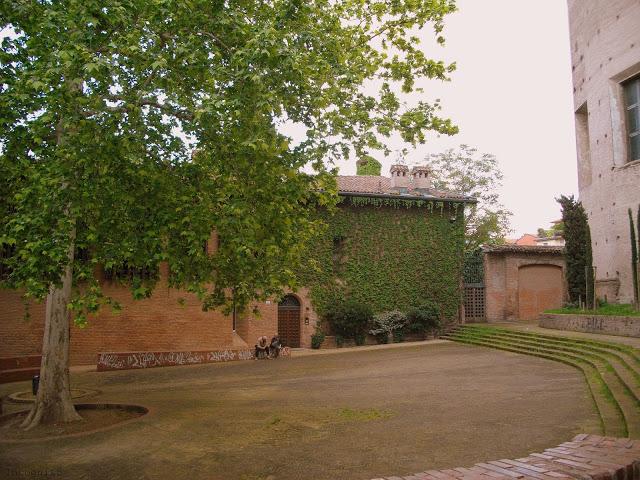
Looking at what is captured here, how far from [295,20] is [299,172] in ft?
7.88

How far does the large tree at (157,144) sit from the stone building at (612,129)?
12184 mm

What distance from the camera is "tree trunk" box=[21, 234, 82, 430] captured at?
27.7 ft

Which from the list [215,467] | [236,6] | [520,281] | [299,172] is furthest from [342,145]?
[520,281]

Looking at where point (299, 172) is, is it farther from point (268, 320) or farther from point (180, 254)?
point (268, 320)

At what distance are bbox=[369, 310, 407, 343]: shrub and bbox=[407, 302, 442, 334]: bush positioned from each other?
0.36 metres

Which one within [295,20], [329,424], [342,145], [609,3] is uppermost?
[609,3]

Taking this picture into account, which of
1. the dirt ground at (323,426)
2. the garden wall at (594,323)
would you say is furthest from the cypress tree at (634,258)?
the dirt ground at (323,426)

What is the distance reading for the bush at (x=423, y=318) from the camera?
23406 mm

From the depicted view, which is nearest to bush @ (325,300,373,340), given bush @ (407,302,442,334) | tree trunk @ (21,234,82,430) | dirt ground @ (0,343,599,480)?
bush @ (407,302,442,334)

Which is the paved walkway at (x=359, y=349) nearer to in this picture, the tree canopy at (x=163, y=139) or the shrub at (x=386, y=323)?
the shrub at (x=386, y=323)

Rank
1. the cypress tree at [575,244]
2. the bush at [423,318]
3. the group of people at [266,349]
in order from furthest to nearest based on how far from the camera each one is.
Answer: the bush at [423,318] → the cypress tree at [575,244] → the group of people at [266,349]

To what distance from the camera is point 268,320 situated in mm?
21719

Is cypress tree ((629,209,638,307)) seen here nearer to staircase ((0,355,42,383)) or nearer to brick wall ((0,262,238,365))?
brick wall ((0,262,238,365))

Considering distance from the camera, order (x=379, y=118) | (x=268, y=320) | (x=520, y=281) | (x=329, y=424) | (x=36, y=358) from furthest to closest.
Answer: (x=520, y=281) < (x=268, y=320) < (x=36, y=358) < (x=379, y=118) < (x=329, y=424)
